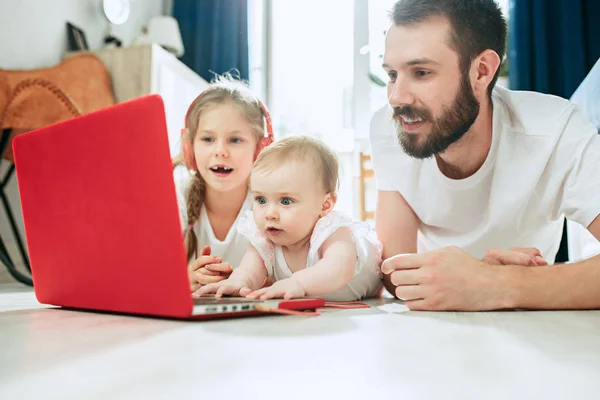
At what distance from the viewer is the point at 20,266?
2.22 m

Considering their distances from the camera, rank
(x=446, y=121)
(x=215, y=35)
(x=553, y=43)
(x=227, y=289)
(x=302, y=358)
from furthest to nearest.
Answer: (x=215, y=35), (x=553, y=43), (x=446, y=121), (x=227, y=289), (x=302, y=358)

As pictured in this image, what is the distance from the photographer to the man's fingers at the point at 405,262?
0.84m

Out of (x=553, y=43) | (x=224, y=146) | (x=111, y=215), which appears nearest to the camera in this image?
(x=111, y=215)

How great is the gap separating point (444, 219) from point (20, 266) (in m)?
1.91

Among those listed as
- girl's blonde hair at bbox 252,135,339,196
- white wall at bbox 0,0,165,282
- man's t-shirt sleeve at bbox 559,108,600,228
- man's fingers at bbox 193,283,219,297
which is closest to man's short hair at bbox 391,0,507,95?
man's t-shirt sleeve at bbox 559,108,600,228

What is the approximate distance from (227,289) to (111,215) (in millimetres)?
311

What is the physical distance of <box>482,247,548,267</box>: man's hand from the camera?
0.88 m

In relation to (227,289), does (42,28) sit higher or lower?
higher

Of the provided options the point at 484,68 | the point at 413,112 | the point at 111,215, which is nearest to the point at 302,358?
the point at 111,215

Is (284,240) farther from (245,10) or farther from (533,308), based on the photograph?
(245,10)

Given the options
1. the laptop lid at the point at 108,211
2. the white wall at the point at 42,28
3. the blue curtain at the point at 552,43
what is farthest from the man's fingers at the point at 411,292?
the blue curtain at the point at 552,43

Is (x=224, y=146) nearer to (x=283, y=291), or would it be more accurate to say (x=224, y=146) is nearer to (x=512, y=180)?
(x=283, y=291)

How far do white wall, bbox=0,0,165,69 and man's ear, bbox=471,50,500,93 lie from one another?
2.00 m

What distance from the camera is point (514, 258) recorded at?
34.6 inches
